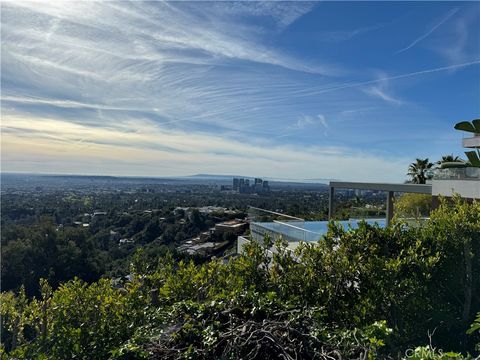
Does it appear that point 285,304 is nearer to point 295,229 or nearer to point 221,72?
point 295,229

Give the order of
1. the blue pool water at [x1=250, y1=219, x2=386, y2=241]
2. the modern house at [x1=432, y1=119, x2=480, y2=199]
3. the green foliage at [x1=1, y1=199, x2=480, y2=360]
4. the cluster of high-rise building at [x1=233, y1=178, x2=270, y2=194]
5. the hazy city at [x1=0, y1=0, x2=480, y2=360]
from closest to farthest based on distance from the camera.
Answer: the green foliage at [x1=1, y1=199, x2=480, y2=360]
the hazy city at [x1=0, y1=0, x2=480, y2=360]
the blue pool water at [x1=250, y1=219, x2=386, y2=241]
the modern house at [x1=432, y1=119, x2=480, y2=199]
the cluster of high-rise building at [x1=233, y1=178, x2=270, y2=194]

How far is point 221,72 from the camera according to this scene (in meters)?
11.0

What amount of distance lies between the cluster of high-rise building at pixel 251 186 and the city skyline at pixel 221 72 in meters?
36.4

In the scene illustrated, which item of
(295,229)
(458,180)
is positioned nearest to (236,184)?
(458,180)

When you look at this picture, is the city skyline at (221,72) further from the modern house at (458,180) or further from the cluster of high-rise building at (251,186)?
the cluster of high-rise building at (251,186)

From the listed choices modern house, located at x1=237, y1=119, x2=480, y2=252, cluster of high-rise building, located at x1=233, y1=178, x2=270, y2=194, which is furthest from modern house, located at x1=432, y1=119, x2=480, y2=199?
cluster of high-rise building, located at x1=233, y1=178, x2=270, y2=194

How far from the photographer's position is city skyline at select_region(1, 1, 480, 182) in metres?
5.61

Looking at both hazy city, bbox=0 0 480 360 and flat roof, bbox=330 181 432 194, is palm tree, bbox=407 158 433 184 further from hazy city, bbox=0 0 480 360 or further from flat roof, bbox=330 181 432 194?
flat roof, bbox=330 181 432 194

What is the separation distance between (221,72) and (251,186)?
50424mm

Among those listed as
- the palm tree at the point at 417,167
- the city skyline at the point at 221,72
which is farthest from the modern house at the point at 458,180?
the palm tree at the point at 417,167

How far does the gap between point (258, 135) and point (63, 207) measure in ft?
56.0

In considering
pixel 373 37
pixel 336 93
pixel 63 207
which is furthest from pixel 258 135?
pixel 63 207

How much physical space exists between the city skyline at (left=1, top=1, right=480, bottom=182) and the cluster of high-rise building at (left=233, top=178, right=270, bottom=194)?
119 ft

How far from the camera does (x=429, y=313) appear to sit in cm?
361
